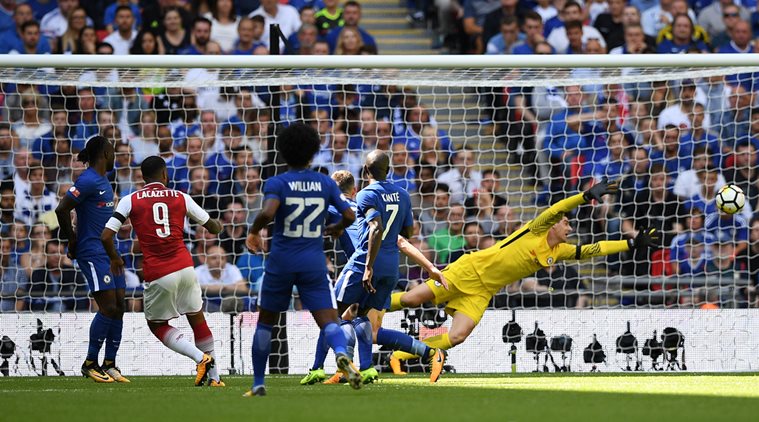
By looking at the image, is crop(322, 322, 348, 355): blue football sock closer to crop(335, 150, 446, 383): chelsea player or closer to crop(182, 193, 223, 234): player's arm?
crop(335, 150, 446, 383): chelsea player

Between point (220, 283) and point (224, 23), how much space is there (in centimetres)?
464

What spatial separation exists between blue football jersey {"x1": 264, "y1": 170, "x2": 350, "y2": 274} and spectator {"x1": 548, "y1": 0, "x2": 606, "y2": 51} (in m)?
9.06

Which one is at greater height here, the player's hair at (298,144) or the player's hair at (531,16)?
the player's hair at (531,16)

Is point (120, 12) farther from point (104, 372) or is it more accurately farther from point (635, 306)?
point (635, 306)

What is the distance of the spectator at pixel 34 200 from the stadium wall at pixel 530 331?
1.43 metres

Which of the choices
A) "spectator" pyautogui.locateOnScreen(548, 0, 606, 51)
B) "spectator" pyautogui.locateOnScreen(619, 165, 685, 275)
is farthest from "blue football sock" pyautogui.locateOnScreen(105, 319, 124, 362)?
"spectator" pyautogui.locateOnScreen(548, 0, 606, 51)

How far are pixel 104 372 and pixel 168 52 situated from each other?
19.9 ft

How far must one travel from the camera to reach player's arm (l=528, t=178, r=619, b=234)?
951cm

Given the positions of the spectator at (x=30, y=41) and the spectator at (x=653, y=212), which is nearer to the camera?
the spectator at (x=653, y=212)

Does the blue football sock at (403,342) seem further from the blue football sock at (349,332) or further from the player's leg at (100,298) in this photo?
the player's leg at (100,298)

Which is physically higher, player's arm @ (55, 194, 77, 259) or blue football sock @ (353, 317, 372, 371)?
player's arm @ (55, 194, 77, 259)

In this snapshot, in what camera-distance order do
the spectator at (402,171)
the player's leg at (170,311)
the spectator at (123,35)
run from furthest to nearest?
the spectator at (123,35), the spectator at (402,171), the player's leg at (170,311)

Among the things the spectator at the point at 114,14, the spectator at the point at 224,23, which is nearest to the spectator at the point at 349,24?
the spectator at the point at 224,23

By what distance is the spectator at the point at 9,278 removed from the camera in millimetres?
11797
